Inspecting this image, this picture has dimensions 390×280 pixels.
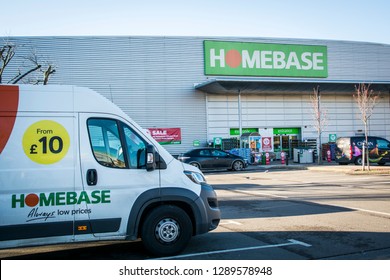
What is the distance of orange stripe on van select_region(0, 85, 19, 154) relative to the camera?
15.9ft

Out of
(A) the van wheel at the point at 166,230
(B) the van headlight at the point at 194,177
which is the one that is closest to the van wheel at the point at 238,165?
(B) the van headlight at the point at 194,177

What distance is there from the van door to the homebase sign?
1089 inches

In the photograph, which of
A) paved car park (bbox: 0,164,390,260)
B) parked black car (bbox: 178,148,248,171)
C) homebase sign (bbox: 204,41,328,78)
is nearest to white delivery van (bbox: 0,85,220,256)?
paved car park (bbox: 0,164,390,260)

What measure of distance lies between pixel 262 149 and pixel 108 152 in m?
26.4

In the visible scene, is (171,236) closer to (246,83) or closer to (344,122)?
(246,83)

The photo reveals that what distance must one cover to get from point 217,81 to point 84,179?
2427 cm

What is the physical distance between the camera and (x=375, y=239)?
616cm

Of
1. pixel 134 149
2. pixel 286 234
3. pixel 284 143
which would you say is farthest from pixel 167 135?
pixel 134 149

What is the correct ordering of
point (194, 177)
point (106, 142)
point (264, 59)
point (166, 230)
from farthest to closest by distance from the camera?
1. point (264, 59)
2. point (194, 177)
3. point (166, 230)
4. point (106, 142)

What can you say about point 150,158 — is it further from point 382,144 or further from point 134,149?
point 382,144

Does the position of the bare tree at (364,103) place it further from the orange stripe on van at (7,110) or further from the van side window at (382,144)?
the orange stripe on van at (7,110)

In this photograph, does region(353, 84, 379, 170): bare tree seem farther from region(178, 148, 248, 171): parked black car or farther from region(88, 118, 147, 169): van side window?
region(88, 118, 147, 169): van side window

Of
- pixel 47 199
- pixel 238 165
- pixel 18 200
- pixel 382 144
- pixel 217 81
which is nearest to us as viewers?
pixel 18 200

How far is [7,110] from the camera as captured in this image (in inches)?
193
